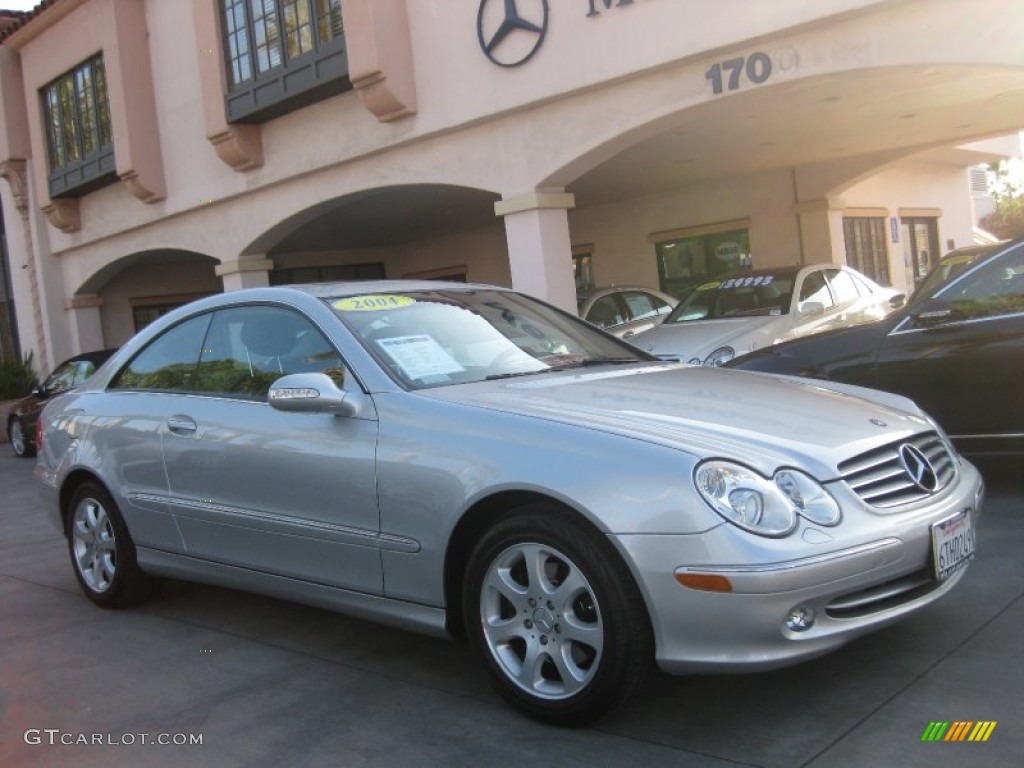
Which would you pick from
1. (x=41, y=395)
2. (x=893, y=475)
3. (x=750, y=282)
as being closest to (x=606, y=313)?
(x=750, y=282)

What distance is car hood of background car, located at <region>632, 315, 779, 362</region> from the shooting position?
8977mm

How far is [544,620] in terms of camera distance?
133 inches

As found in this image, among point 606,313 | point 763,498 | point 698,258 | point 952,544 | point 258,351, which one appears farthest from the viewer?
point 698,258

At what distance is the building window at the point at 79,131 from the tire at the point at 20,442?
4.22 meters

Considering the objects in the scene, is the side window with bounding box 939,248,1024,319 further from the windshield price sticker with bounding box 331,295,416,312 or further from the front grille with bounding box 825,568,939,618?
the windshield price sticker with bounding box 331,295,416,312

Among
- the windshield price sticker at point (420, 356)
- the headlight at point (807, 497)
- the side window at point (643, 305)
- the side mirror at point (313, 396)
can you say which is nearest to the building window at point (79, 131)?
the side window at point (643, 305)

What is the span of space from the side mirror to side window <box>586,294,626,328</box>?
815 cm

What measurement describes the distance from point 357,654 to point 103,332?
1669 centimetres

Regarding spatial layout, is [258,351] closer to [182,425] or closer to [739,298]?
[182,425]

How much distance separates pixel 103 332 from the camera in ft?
63.6

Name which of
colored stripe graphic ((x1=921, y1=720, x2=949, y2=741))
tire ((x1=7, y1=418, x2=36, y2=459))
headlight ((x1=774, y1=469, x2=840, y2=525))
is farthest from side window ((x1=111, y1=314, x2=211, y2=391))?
tire ((x1=7, y1=418, x2=36, y2=459))

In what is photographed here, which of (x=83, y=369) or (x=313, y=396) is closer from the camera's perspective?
(x=313, y=396)

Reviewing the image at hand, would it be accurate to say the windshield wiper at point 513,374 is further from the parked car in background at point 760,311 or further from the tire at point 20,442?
the tire at point 20,442

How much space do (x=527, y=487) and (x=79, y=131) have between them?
54.2 ft
